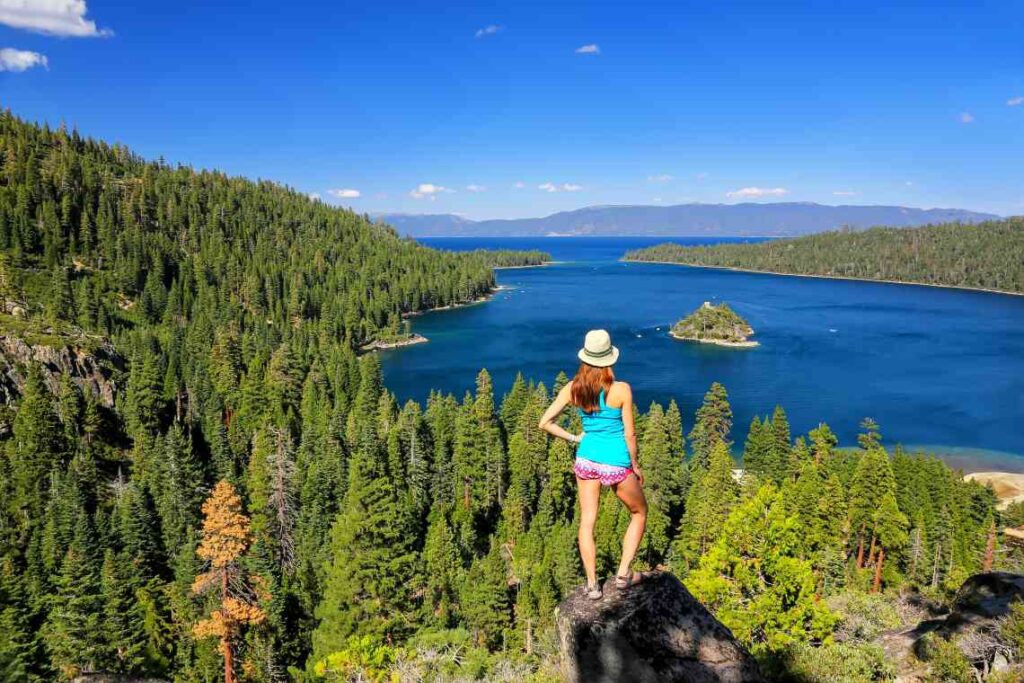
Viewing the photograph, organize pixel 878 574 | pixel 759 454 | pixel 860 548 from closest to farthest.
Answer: pixel 878 574
pixel 860 548
pixel 759 454

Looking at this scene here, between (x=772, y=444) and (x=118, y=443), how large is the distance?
63155 mm

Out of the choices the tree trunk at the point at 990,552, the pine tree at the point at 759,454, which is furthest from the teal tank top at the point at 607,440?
the pine tree at the point at 759,454

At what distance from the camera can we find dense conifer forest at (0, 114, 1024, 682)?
957 inches

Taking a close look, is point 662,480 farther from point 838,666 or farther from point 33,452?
point 33,452

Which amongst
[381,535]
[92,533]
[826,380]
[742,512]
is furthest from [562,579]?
[826,380]

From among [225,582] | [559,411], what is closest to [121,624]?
[225,582]

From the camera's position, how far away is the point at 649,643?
7625 mm

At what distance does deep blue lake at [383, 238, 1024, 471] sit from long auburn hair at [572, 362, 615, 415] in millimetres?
73278

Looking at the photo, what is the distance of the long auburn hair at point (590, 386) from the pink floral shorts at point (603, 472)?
69 cm

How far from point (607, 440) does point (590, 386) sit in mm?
752

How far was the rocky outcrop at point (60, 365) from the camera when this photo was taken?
63.4m

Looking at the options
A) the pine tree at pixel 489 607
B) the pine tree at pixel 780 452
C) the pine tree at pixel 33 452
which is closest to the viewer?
the pine tree at pixel 489 607

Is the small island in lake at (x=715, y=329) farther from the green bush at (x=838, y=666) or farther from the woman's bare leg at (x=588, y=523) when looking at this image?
the woman's bare leg at (x=588, y=523)

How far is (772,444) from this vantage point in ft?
181
